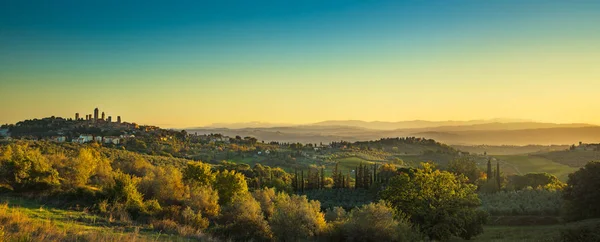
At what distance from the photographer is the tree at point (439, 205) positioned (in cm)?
2878

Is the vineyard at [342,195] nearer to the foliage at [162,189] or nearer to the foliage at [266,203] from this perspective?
the foliage at [266,203]

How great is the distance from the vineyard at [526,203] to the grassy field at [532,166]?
61158mm

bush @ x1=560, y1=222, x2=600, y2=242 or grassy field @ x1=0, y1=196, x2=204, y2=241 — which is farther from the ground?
grassy field @ x1=0, y1=196, x2=204, y2=241

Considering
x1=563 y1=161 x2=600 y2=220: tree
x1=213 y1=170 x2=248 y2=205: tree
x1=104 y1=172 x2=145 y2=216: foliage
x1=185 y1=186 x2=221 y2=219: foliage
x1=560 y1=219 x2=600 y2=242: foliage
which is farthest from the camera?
x1=213 y1=170 x2=248 y2=205: tree

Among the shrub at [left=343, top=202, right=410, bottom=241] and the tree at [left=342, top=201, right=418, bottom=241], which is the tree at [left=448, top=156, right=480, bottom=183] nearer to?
the tree at [left=342, top=201, right=418, bottom=241]

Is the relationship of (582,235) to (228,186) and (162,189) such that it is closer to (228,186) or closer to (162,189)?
(162,189)

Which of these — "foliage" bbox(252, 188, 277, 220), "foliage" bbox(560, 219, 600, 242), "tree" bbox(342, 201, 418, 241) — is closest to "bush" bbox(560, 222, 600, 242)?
"foliage" bbox(560, 219, 600, 242)

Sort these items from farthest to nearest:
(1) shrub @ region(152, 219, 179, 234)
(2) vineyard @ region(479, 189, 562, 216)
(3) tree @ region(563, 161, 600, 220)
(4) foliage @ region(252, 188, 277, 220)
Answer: (2) vineyard @ region(479, 189, 562, 216) → (3) tree @ region(563, 161, 600, 220) → (4) foliage @ region(252, 188, 277, 220) → (1) shrub @ region(152, 219, 179, 234)

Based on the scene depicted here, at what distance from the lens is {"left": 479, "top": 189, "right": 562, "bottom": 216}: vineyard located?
147 feet

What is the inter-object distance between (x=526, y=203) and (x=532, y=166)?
4101 inches

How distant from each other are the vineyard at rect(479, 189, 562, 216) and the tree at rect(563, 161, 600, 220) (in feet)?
18.0

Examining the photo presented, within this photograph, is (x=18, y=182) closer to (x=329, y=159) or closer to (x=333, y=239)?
(x=333, y=239)

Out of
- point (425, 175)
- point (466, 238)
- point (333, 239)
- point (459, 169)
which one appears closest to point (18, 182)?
point (333, 239)

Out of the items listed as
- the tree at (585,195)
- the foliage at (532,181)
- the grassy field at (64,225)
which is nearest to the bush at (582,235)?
the tree at (585,195)
